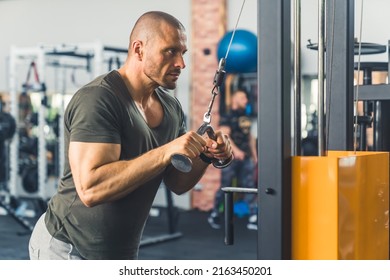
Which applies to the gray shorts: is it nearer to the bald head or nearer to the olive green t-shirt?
the olive green t-shirt

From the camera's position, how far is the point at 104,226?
1908 mm

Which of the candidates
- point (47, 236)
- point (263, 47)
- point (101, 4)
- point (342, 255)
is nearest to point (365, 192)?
point (342, 255)

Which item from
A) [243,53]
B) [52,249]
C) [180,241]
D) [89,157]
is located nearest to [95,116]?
[89,157]

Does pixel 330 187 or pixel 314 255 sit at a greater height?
pixel 330 187

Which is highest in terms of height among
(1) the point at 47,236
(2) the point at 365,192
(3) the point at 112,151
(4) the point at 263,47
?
(4) the point at 263,47

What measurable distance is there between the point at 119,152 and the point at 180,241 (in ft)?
12.6

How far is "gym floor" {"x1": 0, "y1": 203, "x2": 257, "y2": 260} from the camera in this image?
16.1 feet

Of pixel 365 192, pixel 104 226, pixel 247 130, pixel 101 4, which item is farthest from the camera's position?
pixel 101 4

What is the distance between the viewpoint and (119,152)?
179 cm

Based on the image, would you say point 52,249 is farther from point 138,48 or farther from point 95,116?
point 138,48

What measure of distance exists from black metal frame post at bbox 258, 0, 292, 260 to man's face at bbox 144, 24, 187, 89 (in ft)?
1.38

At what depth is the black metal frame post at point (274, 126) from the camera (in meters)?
1.52

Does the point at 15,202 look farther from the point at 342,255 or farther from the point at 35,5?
the point at 342,255

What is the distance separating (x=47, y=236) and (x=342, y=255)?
2.91 ft
